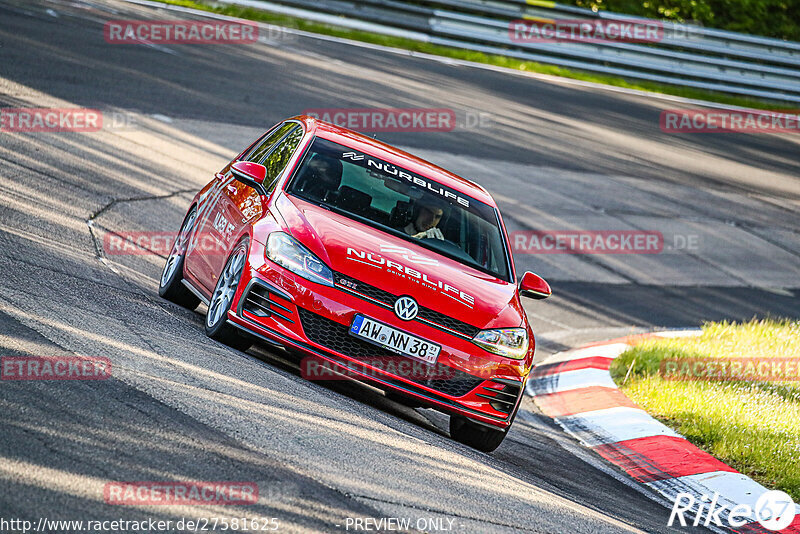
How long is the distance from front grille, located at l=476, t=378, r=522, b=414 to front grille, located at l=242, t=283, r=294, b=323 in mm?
1364

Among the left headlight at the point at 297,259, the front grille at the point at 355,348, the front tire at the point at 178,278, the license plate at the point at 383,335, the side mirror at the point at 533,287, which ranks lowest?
the front tire at the point at 178,278

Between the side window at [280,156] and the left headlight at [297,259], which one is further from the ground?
the side window at [280,156]

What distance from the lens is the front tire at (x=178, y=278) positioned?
8.30 meters

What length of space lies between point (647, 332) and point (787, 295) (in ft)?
13.1

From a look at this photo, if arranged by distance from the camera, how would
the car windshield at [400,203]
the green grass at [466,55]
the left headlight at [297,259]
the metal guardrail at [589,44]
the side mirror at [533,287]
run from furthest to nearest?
the metal guardrail at [589,44] < the green grass at [466,55] < the side mirror at [533,287] < the car windshield at [400,203] < the left headlight at [297,259]

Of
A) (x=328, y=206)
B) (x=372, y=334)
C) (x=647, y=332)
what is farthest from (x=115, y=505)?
(x=647, y=332)

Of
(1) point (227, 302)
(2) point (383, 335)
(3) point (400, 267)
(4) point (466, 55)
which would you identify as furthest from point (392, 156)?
(4) point (466, 55)

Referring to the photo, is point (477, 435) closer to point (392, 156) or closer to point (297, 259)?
point (297, 259)

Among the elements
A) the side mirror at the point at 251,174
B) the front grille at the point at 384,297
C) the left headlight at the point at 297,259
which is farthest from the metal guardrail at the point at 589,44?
the front grille at the point at 384,297

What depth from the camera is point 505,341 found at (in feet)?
23.0

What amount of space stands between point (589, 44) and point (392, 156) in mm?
21072

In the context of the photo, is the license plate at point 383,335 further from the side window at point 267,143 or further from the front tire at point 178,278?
the side window at point 267,143

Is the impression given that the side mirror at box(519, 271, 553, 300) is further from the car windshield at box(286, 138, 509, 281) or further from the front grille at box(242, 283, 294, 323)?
the front grille at box(242, 283, 294, 323)

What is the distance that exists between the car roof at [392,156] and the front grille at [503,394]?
1.90 metres
